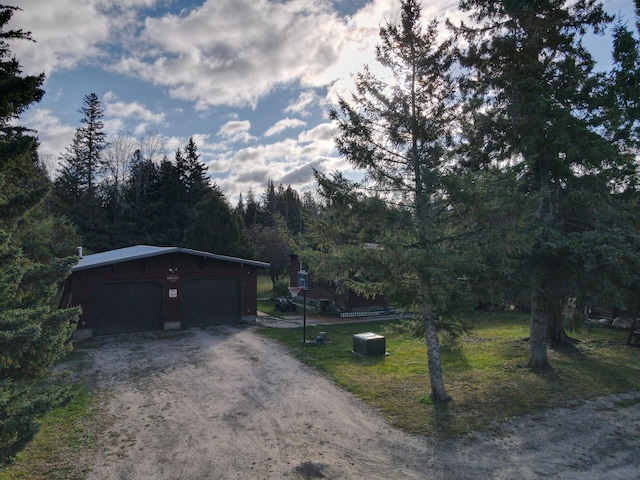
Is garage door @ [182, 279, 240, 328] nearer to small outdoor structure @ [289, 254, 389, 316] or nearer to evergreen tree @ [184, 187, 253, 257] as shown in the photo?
small outdoor structure @ [289, 254, 389, 316]

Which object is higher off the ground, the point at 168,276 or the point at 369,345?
the point at 168,276

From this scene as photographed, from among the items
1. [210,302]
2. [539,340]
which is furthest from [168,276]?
[539,340]

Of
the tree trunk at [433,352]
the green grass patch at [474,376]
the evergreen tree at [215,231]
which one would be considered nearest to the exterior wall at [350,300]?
the green grass patch at [474,376]

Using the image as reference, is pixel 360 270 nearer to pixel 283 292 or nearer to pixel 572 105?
pixel 572 105

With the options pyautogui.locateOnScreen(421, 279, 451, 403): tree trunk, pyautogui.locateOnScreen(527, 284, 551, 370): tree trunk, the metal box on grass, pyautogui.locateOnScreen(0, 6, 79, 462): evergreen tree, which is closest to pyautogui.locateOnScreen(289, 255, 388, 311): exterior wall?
the metal box on grass

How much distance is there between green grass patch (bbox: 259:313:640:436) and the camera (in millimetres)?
9539

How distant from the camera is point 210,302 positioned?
68.3ft

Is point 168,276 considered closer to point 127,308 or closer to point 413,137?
point 127,308

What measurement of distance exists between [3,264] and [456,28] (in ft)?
44.8

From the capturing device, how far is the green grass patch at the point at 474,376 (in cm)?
954

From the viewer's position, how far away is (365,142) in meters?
10.4

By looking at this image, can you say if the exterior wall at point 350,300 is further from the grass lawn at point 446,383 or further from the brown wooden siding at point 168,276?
the grass lawn at point 446,383

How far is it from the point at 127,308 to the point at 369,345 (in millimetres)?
11545

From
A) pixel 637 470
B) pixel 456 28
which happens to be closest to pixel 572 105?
pixel 456 28
